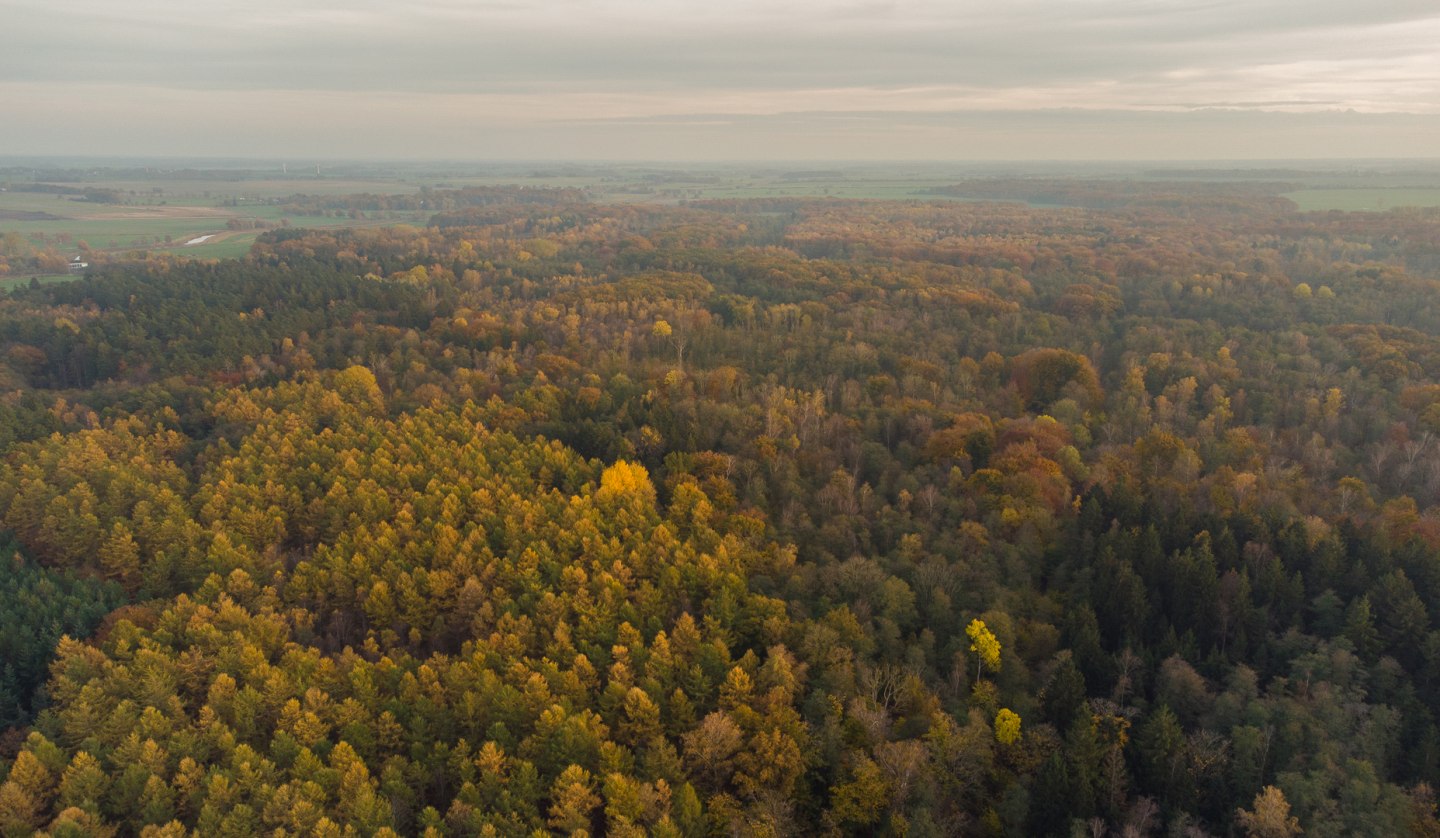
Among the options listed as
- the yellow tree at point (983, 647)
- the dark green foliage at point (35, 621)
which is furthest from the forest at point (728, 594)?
the dark green foliage at point (35, 621)

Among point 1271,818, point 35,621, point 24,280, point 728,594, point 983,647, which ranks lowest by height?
point 1271,818

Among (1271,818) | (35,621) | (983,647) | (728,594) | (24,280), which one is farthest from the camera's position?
(24,280)

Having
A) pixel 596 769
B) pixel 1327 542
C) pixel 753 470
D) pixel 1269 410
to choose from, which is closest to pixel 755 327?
pixel 753 470

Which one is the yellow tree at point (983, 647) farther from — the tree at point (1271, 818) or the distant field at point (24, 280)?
the distant field at point (24, 280)

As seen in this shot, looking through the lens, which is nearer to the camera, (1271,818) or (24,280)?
(1271,818)

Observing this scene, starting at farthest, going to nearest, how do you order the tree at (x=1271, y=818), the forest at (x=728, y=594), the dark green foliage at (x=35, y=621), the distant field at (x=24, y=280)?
the distant field at (x=24, y=280)
the dark green foliage at (x=35, y=621)
the forest at (x=728, y=594)
the tree at (x=1271, y=818)

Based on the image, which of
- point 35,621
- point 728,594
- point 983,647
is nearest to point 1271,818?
point 983,647

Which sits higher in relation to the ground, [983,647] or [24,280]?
[24,280]

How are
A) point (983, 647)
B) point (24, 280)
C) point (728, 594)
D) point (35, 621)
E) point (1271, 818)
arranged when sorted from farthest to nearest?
point (24, 280)
point (35, 621)
point (728, 594)
point (983, 647)
point (1271, 818)

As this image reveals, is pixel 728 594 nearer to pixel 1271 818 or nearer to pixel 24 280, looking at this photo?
pixel 1271 818
